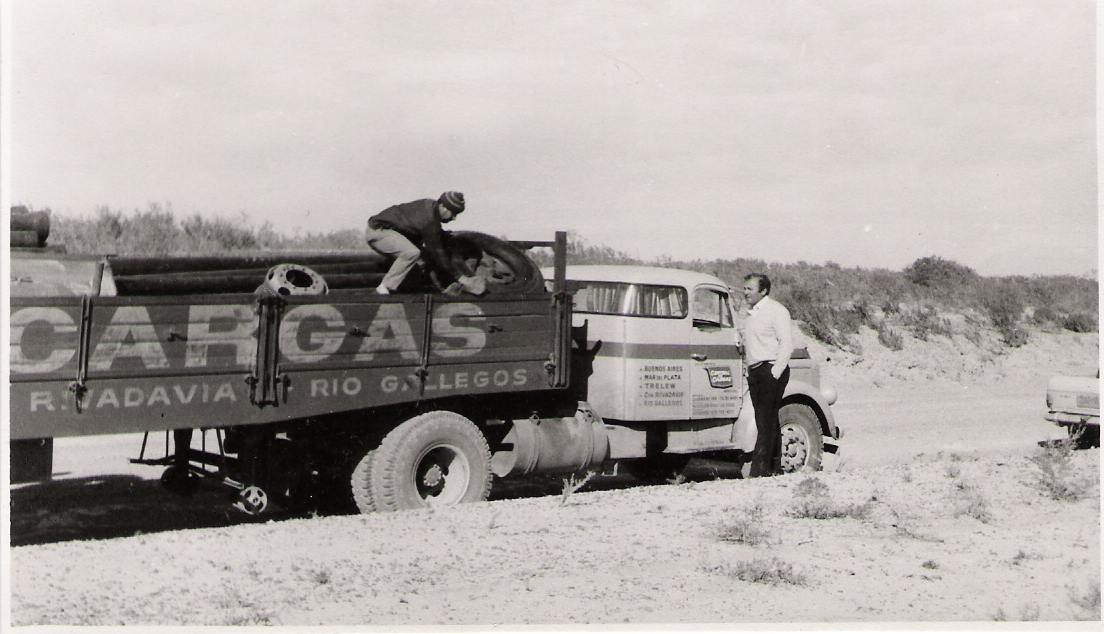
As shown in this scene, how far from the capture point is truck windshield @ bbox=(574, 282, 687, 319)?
9656mm

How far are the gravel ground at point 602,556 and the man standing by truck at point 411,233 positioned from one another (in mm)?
1806

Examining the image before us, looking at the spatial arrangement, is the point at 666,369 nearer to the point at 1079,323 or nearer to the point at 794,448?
the point at 794,448

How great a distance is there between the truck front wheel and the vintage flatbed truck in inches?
0.5

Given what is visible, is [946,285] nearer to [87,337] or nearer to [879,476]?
[879,476]

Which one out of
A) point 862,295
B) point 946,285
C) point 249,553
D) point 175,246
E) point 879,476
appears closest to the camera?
point 249,553

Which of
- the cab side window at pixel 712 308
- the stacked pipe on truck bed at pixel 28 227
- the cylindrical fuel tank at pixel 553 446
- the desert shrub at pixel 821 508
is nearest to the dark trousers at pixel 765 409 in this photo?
the cab side window at pixel 712 308

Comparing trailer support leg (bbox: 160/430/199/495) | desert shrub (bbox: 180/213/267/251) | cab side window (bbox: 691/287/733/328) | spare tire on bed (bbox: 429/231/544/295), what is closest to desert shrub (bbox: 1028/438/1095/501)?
cab side window (bbox: 691/287/733/328)

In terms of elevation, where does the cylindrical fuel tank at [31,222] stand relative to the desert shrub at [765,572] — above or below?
above

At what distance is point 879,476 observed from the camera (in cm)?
991

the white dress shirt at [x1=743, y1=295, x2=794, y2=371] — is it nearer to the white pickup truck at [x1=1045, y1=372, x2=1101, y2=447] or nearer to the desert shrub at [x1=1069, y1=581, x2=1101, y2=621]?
the desert shrub at [x1=1069, y1=581, x2=1101, y2=621]

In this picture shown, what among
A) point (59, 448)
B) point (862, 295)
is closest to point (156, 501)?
point (59, 448)

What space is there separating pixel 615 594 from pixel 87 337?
128 inches

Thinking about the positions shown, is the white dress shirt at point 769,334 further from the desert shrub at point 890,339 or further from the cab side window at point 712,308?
the desert shrub at point 890,339

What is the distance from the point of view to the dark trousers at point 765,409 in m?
9.82
